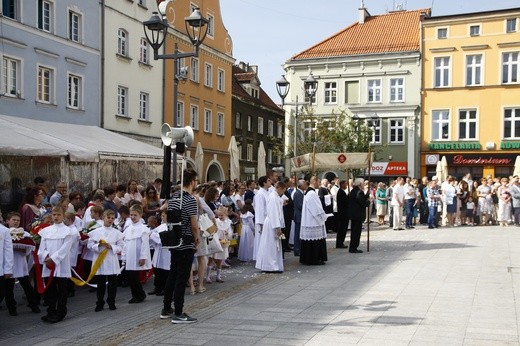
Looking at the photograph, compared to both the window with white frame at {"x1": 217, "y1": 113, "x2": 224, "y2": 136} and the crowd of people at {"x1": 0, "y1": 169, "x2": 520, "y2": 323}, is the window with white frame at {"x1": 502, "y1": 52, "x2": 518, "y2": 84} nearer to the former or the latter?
the window with white frame at {"x1": 217, "y1": 113, "x2": 224, "y2": 136}

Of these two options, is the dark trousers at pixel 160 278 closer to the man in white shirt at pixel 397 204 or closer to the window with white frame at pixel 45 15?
the man in white shirt at pixel 397 204

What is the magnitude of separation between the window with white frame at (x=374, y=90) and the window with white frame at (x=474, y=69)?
244 inches

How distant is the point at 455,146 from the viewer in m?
42.2

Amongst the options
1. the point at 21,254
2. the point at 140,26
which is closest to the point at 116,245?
the point at 21,254

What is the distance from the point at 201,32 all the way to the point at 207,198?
4.17m

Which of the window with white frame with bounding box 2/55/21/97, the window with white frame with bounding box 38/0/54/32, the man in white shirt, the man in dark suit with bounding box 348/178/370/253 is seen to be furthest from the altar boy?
the man in white shirt

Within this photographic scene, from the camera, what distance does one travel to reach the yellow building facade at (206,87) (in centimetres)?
3253

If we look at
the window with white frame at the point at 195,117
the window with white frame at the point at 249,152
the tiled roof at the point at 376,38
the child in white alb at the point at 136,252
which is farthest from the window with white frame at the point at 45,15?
the window with white frame at the point at 249,152

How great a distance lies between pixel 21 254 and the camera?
28.7ft

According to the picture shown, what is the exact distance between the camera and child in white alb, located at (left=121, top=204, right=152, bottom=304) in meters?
9.35

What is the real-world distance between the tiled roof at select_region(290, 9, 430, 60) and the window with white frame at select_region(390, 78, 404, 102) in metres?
2.18

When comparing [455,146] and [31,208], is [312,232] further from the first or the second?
[455,146]

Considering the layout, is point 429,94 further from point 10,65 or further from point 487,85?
point 10,65

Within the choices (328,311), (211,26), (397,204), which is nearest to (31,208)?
(328,311)
